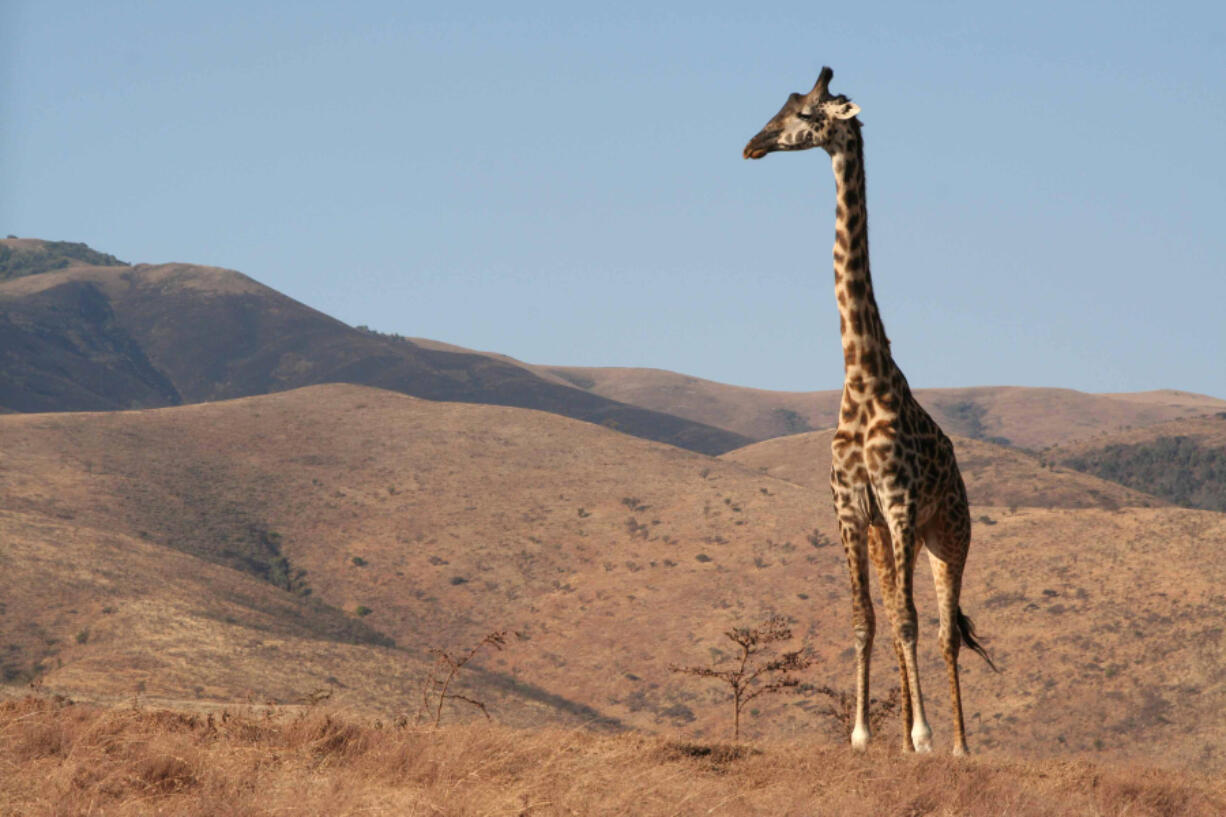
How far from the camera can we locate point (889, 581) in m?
11.7

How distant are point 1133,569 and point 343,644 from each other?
103 feet

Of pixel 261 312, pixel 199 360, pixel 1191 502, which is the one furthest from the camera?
pixel 261 312

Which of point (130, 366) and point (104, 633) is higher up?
point (130, 366)

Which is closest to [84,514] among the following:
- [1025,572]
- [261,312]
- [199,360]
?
[1025,572]

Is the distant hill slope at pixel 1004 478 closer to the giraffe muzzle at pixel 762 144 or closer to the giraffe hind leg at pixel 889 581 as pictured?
the giraffe hind leg at pixel 889 581

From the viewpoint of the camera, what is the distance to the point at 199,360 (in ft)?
585

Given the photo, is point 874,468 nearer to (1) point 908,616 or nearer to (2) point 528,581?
(1) point 908,616

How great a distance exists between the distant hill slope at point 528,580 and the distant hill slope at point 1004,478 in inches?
691

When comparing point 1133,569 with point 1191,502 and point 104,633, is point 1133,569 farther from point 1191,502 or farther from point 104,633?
point 1191,502

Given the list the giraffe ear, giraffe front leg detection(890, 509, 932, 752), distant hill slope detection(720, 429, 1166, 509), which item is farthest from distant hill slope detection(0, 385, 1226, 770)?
the giraffe ear

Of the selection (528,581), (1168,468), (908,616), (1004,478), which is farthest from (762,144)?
(1168,468)

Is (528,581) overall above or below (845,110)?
below

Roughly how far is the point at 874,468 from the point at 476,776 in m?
4.50

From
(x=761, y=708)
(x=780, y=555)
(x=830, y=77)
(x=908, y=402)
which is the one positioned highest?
(x=830, y=77)
